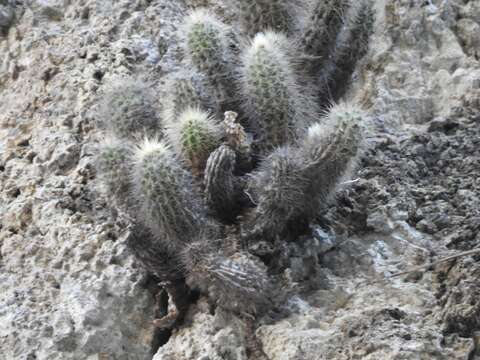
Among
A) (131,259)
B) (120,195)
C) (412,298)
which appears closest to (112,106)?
(120,195)

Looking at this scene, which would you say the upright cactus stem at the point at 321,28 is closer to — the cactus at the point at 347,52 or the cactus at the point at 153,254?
the cactus at the point at 347,52

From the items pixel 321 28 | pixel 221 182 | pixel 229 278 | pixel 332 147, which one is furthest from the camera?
pixel 321 28

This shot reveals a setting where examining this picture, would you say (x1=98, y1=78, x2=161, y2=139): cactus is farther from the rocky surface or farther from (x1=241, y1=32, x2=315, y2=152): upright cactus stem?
(x1=241, y1=32, x2=315, y2=152): upright cactus stem

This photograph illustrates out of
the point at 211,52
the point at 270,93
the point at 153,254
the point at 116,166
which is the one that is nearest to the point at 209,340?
the point at 153,254

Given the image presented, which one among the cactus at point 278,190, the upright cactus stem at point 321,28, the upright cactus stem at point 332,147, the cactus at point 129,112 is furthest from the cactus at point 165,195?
the upright cactus stem at point 321,28

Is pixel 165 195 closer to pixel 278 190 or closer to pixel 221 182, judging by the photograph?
pixel 221 182
